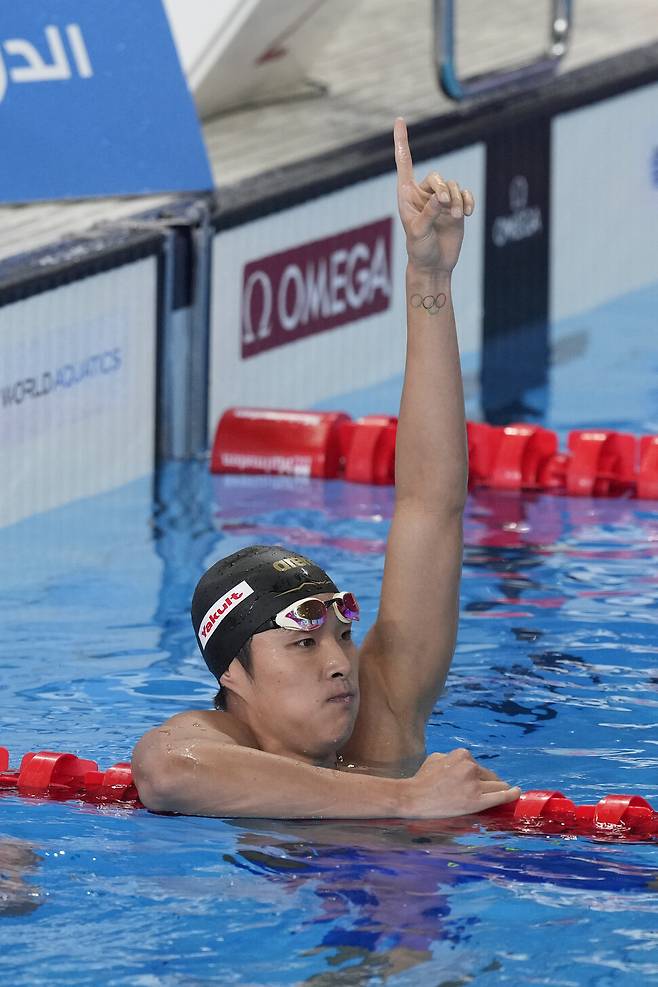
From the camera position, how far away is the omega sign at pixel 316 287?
7633mm

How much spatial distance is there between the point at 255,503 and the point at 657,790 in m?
2.89

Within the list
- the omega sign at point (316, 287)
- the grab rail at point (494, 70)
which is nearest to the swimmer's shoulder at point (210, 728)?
the omega sign at point (316, 287)

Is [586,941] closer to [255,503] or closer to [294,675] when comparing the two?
[294,675]

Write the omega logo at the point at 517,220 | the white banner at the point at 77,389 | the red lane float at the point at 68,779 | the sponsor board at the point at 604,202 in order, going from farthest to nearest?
1. the sponsor board at the point at 604,202
2. the omega logo at the point at 517,220
3. the white banner at the point at 77,389
4. the red lane float at the point at 68,779

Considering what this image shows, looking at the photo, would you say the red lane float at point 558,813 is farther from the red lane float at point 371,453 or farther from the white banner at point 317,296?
the white banner at point 317,296

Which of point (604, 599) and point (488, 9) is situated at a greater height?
point (488, 9)

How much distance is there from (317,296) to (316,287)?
0.12 ft

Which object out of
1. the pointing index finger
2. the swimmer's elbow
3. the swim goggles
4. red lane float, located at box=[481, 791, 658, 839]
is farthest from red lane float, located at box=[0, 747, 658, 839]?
the pointing index finger

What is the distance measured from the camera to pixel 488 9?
11266 mm

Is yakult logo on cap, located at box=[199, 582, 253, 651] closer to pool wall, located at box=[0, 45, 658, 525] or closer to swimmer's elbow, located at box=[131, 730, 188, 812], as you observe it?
swimmer's elbow, located at box=[131, 730, 188, 812]

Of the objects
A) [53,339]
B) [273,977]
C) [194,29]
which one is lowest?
[273,977]

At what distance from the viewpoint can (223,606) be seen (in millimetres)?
3512

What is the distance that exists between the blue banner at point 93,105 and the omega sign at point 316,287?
21.0 inches

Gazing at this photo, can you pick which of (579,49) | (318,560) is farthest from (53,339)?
(579,49)
